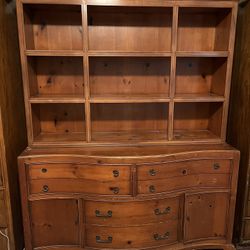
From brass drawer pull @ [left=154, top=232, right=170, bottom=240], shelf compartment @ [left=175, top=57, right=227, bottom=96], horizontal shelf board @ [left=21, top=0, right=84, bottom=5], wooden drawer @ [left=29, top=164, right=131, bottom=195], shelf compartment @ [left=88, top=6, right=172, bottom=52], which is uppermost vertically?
horizontal shelf board @ [left=21, top=0, right=84, bottom=5]

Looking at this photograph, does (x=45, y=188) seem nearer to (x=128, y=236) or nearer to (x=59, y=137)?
(x=59, y=137)

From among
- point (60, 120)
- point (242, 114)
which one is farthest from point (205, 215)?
point (60, 120)

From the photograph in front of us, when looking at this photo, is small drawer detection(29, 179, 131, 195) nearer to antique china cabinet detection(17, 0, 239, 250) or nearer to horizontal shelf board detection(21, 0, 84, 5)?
antique china cabinet detection(17, 0, 239, 250)

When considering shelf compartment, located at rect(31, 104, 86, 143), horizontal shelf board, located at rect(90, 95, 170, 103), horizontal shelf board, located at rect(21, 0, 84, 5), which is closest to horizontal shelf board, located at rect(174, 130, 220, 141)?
horizontal shelf board, located at rect(90, 95, 170, 103)

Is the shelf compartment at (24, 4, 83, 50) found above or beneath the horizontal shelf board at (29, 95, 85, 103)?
above

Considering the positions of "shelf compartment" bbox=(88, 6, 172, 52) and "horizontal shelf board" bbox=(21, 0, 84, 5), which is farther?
"shelf compartment" bbox=(88, 6, 172, 52)

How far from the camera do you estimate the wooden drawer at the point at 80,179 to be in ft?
5.62

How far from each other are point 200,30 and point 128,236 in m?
1.69

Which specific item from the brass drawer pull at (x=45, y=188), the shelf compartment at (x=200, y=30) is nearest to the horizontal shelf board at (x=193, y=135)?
the shelf compartment at (x=200, y=30)

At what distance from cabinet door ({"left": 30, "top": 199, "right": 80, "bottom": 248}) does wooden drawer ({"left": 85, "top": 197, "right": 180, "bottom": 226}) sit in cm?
12

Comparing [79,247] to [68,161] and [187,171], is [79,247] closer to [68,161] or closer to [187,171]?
[68,161]

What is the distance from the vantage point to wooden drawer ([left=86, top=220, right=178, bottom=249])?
70.9 inches

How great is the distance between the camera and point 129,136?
2064 millimetres

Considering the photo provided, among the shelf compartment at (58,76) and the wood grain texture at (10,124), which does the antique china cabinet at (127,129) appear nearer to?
the shelf compartment at (58,76)
